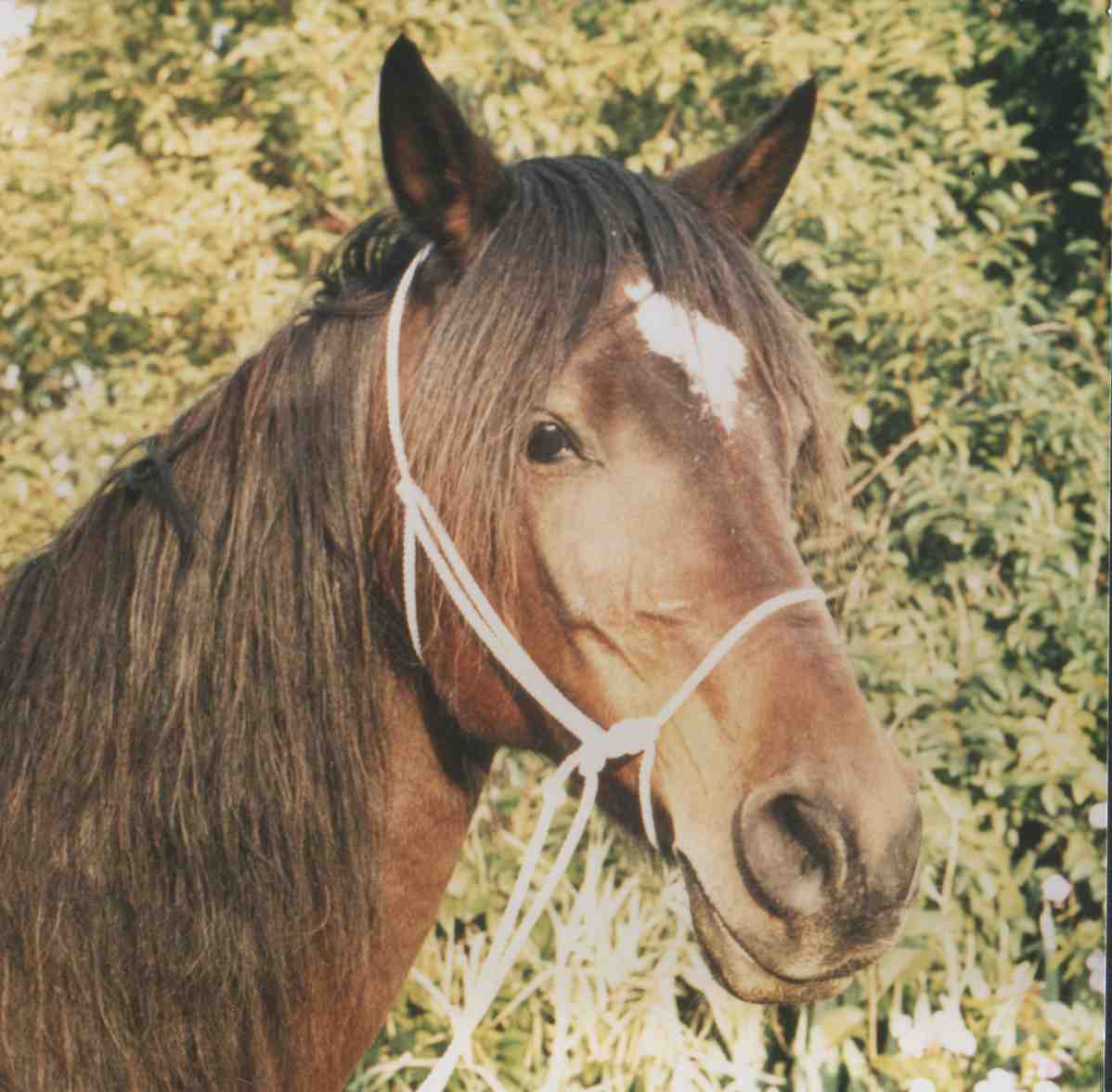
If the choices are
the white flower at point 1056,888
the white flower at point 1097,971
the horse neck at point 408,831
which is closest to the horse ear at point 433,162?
the horse neck at point 408,831

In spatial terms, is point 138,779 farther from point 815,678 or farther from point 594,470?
point 815,678

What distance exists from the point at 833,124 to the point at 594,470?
3.03 meters

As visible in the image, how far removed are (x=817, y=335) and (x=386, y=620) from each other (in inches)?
101

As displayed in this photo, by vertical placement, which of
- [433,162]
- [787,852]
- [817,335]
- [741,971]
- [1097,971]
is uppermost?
[433,162]

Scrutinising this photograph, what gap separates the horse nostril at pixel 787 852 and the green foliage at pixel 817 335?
2.03m

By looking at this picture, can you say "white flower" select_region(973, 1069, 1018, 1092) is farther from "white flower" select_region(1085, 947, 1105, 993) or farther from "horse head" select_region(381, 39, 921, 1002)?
"horse head" select_region(381, 39, 921, 1002)

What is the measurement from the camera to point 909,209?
3891 mm

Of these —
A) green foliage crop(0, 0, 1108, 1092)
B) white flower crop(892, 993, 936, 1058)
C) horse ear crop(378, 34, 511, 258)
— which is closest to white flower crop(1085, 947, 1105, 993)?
green foliage crop(0, 0, 1108, 1092)

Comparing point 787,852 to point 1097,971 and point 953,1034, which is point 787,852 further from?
point 1097,971

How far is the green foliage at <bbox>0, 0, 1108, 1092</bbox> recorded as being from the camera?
3354 mm

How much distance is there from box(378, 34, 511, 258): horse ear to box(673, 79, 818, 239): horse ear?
1.23 ft

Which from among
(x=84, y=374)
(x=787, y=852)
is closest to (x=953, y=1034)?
(x=787, y=852)

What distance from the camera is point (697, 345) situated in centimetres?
148

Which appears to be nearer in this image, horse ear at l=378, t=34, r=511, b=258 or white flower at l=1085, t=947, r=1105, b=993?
horse ear at l=378, t=34, r=511, b=258
